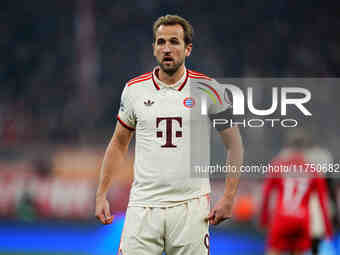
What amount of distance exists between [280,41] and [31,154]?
6.22 meters

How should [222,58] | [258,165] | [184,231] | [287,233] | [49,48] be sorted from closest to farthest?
[184,231]
[287,233]
[258,165]
[222,58]
[49,48]

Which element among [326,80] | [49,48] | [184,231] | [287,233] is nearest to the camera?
[184,231]

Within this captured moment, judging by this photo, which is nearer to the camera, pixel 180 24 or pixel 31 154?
pixel 180 24

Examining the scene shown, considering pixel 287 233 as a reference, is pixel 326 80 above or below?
above

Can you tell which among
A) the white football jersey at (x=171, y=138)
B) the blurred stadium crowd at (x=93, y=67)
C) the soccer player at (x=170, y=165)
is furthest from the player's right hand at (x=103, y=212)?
the blurred stadium crowd at (x=93, y=67)

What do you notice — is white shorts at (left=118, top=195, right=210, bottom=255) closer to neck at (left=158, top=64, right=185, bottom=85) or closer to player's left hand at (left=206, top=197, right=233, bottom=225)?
A: player's left hand at (left=206, top=197, right=233, bottom=225)

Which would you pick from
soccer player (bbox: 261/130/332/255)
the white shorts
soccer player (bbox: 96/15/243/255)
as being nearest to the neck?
soccer player (bbox: 96/15/243/255)

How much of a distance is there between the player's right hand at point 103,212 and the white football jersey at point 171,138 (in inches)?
6.1

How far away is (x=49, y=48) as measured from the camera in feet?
45.9

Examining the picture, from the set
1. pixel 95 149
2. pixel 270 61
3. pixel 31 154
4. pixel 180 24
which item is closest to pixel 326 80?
pixel 270 61

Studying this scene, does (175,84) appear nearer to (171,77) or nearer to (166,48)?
(171,77)

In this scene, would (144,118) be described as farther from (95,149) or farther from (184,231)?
(95,149)

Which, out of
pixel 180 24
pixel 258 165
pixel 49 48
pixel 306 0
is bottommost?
pixel 258 165

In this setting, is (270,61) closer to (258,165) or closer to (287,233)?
(258,165)
